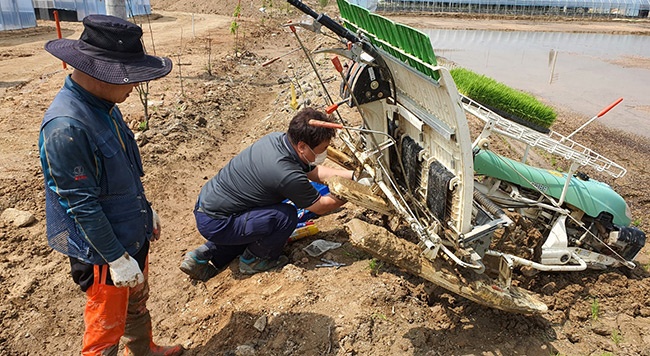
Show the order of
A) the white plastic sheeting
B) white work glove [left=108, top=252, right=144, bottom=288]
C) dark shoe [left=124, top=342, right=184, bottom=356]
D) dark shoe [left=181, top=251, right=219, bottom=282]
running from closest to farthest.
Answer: white work glove [left=108, top=252, right=144, bottom=288]
dark shoe [left=124, top=342, right=184, bottom=356]
dark shoe [left=181, top=251, right=219, bottom=282]
the white plastic sheeting

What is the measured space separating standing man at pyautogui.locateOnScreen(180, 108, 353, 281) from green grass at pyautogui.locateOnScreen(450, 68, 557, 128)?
403 cm

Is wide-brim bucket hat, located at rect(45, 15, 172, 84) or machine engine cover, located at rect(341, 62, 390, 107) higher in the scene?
wide-brim bucket hat, located at rect(45, 15, 172, 84)

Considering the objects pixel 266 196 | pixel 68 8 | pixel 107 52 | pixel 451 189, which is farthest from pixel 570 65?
pixel 68 8

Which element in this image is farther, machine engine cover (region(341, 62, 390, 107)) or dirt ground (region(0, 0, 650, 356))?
machine engine cover (region(341, 62, 390, 107))

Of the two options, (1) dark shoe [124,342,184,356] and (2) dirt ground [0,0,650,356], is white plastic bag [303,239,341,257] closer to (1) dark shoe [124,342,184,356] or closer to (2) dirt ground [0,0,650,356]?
(2) dirt ground [0,0,650,356]

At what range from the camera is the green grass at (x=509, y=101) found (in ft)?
21.8

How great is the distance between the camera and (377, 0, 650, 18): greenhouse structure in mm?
31781

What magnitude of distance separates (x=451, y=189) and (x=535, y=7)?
3521 centimetres

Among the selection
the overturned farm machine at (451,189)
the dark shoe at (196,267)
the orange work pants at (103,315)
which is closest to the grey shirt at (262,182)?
the overturned farm machine at (451,189)

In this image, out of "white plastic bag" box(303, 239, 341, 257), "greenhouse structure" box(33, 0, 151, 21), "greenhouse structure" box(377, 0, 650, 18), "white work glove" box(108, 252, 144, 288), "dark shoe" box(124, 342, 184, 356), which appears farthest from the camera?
"greenhouse structure" box(377, 0, 650, 18)

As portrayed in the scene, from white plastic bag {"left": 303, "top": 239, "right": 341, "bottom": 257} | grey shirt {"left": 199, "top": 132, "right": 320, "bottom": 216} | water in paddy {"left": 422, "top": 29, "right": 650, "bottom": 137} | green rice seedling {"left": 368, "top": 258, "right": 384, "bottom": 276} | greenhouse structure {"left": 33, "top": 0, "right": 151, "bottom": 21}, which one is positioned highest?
greenhouse structure {"left": 33, "top": 0, "right": 151, "bottom": 21}

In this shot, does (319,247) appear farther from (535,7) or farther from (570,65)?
(535,7)

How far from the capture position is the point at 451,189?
2.77m

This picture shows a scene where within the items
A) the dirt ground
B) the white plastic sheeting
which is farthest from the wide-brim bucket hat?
the white plastic sheeting
